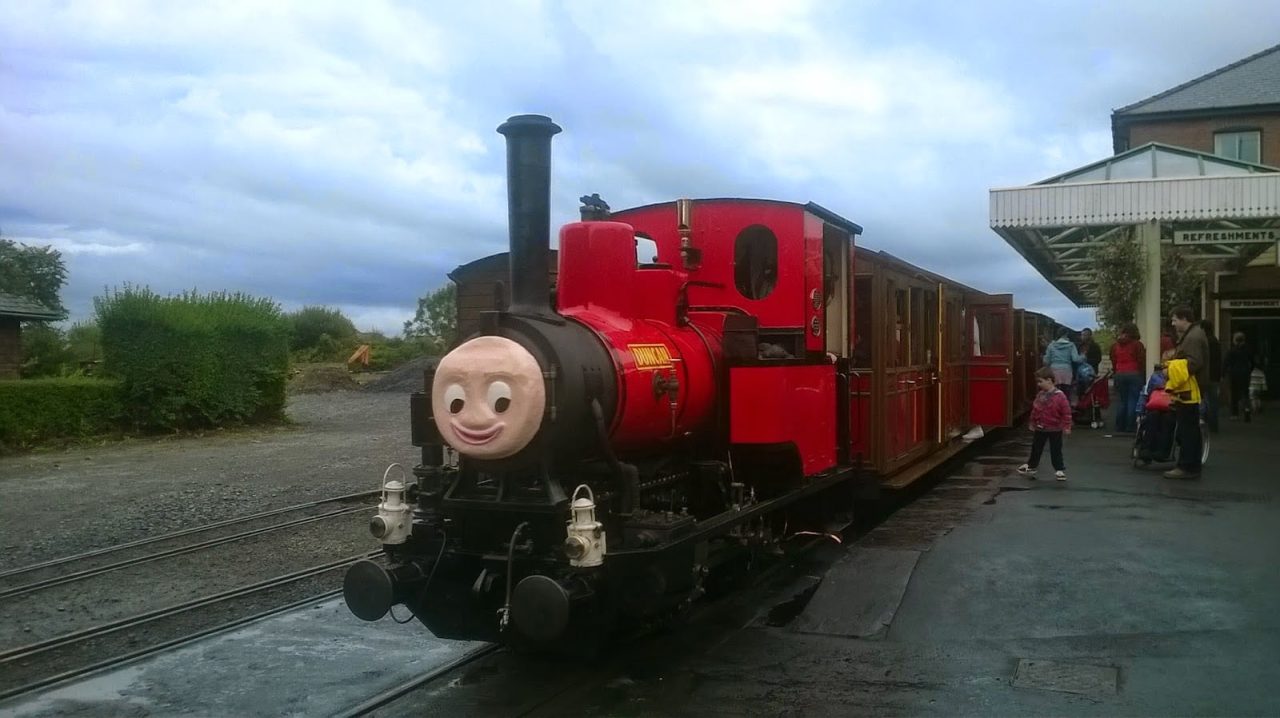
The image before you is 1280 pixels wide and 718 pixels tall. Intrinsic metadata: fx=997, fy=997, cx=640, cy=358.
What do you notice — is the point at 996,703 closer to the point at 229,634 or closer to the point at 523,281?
the point at 523,281

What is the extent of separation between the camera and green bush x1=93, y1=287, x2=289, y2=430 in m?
19.6

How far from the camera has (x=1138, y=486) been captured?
10.0 metres

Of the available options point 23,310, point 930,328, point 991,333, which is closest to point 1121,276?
point 991,333

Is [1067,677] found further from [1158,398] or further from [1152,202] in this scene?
[1152,202]

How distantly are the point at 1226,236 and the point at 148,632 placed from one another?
16.6 meters

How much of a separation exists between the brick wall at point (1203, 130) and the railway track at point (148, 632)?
2599 centimetres

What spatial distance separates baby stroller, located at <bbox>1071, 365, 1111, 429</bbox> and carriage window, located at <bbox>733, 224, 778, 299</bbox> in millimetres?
11239

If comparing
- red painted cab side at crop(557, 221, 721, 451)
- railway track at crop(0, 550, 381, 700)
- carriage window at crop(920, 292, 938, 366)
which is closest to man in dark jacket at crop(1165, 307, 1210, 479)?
carriage window at crop(920, 292, 938, 366)

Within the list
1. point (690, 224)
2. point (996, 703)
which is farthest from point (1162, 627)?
point (690, 224)

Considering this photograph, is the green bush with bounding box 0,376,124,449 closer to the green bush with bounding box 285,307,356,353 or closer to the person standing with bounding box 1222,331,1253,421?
the person standing with bounding box 1222,331,1253,421

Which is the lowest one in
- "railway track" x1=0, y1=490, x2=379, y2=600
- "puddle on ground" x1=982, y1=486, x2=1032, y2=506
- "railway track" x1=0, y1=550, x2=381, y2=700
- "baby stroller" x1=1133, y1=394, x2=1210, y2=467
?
"railway track" x1=0, y1=550, x2=381, y2=700

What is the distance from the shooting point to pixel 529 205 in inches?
199

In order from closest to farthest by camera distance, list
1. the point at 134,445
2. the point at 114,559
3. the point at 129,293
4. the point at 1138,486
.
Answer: the point at 114,559
the point at 1138,486
the point at 134,445
the point at 129,293

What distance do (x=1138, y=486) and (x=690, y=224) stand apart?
6.07m
